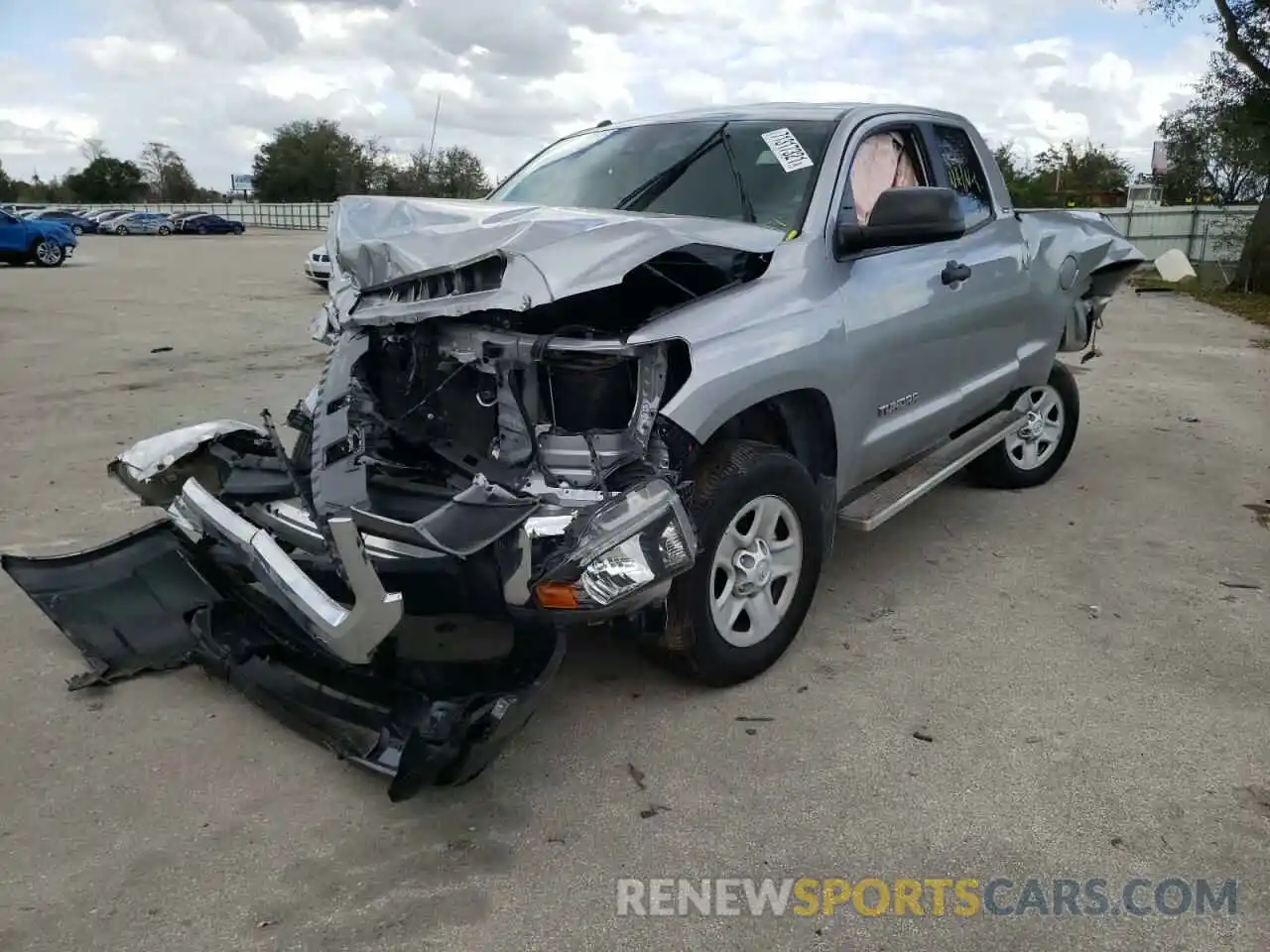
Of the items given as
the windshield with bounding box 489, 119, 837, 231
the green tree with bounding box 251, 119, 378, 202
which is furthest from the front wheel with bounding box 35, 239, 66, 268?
the green tree with bounding box 251, 119, 378, 202

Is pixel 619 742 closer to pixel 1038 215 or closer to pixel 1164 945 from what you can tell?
pixel 1164 945

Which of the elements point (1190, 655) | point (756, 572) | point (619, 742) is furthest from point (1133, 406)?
point (619, 742)

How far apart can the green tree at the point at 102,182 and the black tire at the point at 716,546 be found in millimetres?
91095

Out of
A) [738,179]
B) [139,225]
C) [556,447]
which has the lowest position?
[556,447]

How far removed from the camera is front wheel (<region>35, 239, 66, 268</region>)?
2428cm

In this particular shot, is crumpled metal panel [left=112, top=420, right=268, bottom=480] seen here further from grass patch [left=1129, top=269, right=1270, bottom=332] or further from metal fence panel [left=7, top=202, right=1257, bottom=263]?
metal fence panel [left=7, top=202, right=1257, bottom=263]

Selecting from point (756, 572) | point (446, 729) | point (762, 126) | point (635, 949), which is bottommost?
point (635, 949)

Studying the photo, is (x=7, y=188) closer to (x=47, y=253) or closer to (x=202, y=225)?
(x=202, y=225)

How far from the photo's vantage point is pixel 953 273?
458cm

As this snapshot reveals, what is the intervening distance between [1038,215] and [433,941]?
16.6ft

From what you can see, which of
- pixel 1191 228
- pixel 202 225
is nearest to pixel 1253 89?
pixel 1191 228

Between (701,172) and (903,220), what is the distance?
920 millimetres

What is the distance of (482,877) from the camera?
2725mm

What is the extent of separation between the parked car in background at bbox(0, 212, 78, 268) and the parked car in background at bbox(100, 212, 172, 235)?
28716 mm
